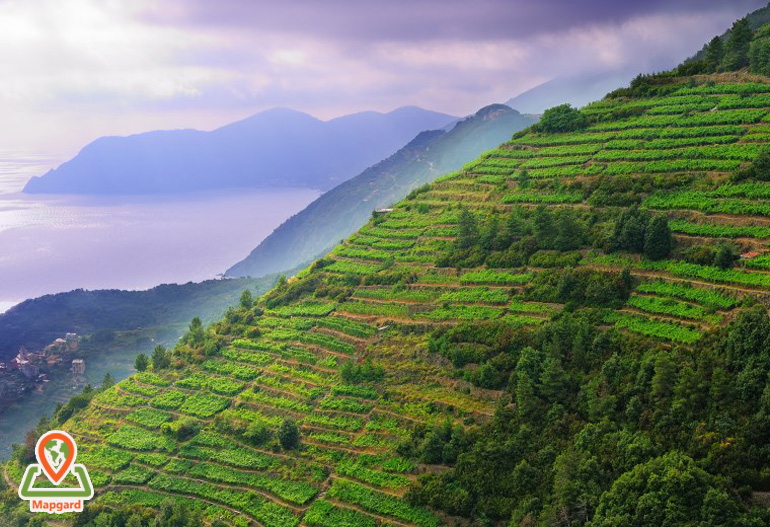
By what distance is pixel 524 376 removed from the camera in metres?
31.3

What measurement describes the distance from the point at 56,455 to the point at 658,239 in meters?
41.5

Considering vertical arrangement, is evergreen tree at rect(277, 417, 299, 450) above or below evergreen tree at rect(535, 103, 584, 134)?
below

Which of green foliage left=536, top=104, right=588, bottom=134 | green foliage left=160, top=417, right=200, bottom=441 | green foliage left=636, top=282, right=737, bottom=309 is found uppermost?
green foliage left=536, top=104, right=588, bottom=134

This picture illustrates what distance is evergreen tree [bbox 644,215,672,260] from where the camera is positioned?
1382 inches

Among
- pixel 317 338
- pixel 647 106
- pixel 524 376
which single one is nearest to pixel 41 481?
pixel 317 338

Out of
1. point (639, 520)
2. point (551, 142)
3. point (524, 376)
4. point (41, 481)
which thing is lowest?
point (41, 481)

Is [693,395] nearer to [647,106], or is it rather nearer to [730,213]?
[730,213]

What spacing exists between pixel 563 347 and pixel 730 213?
14.2 m

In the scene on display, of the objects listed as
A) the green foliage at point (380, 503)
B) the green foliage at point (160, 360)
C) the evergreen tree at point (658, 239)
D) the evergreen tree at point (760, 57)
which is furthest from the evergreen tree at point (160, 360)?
the evergreen tree at point (760, 57)

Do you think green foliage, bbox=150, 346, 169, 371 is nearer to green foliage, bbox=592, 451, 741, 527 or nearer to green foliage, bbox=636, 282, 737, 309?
green foliage, bbox=636, 282, 737, 309

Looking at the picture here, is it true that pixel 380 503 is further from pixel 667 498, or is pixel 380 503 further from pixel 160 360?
pixel 160 360

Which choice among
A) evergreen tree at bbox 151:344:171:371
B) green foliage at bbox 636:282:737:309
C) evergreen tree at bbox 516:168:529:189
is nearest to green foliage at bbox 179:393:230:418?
evergreen tree at bbox 151:344:171:371
